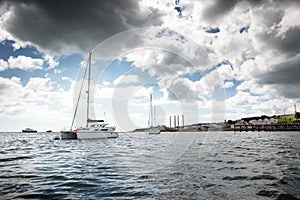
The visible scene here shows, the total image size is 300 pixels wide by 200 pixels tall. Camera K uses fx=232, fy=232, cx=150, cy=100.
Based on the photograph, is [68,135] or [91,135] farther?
[68,135]

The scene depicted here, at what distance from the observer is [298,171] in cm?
1341

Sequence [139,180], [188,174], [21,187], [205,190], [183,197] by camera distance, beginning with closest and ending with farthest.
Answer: [183,197] → [205,190] → [21,187] → [139,180] → [188,174]

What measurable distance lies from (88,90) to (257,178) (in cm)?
5664

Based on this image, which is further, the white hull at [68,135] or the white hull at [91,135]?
the white hull at [68,135]

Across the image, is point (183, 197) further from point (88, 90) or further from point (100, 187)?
point (88, 90)

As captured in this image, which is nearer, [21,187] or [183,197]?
[183,197]

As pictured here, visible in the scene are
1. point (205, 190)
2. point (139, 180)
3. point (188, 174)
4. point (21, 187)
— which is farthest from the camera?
point (188, 174)

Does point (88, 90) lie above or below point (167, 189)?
above

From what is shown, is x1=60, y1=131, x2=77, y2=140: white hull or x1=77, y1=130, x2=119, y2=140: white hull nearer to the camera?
x1=77, y1=130, x2=119, y2=140: white hull

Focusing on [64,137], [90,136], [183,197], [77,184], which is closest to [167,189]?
[183,197]

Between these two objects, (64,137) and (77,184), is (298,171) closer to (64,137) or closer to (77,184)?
(77,184)

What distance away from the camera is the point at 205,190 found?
9336 millimetres

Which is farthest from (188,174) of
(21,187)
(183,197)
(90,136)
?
(90,136)

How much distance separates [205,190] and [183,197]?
136 centimetres
